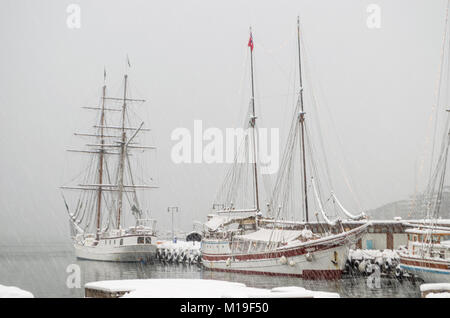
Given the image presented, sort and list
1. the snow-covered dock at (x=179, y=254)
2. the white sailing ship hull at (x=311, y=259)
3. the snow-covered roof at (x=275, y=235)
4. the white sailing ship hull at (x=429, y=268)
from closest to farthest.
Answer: the white sailing ship hull at (x=429, y=268), the white sailing ship hull at (x=311, y=259), the snow-covered roof at (x=275, y=235), the snow-covered dock at (x=179, y=254)

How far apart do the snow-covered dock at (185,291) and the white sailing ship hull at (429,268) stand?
18.7m

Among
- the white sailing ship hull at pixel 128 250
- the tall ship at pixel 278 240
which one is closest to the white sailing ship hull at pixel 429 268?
the tall ship at pixel 278 240

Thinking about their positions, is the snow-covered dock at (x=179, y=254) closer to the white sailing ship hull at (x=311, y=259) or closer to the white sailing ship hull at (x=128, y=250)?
the white sailing ship hull at (x=128, y=250)

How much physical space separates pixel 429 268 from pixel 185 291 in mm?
21476

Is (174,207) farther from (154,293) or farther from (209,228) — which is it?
(154,293)

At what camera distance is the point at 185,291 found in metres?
13.3

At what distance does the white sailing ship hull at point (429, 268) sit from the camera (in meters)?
28.5

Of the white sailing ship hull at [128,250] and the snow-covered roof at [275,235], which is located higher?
the snow-covered roof at [275,235]

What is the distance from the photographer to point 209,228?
49.6 meters

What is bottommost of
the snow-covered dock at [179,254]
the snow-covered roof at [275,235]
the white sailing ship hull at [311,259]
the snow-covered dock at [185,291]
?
the snow-covered dock at [179,254]

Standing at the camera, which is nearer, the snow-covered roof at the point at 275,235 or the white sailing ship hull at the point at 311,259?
the white sailing ship hull at the point at 311,259

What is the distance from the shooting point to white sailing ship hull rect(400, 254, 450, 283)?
28531mm
